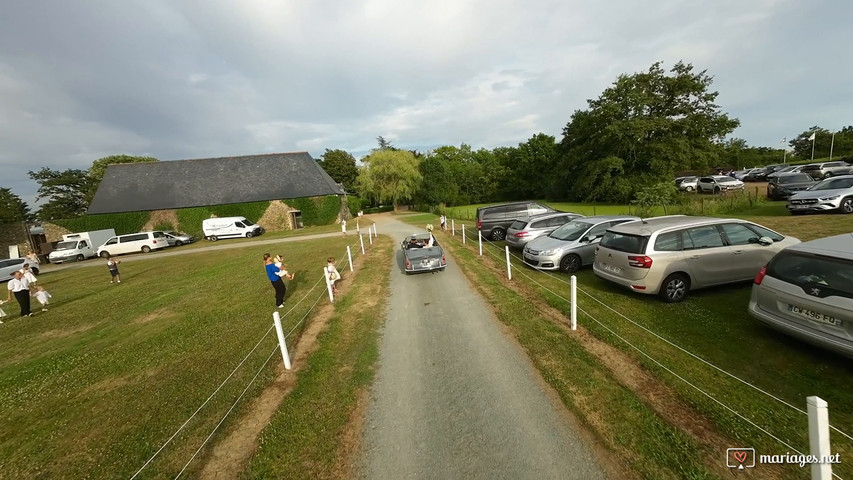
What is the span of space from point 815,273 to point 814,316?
0.59 m

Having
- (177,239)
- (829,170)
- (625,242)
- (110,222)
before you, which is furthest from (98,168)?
(829,170)

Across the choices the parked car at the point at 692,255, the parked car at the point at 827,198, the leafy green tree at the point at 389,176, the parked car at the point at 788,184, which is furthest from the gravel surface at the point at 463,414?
the leafy green tree at the point at 389,176

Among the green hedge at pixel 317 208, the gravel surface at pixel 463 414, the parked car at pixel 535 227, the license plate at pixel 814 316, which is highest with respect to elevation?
the green hedge at pixel 317 208

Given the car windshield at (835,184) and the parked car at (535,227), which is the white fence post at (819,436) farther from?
the car windshield at (835,184)

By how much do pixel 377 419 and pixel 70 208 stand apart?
79495 millimetres

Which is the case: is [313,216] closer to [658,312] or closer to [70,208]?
[658,312]

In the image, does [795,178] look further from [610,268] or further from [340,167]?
[340,167]

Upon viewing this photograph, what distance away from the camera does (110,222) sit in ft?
105

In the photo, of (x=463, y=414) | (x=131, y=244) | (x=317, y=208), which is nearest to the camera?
(x=463, y=414)

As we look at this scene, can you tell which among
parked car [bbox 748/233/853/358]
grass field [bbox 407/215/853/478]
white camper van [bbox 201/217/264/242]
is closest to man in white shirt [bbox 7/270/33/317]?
grass field [bbox 407/215/853/478]

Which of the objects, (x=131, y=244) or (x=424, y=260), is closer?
(x=424, y=260)

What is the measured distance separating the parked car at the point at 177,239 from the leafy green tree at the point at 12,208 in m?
36.0

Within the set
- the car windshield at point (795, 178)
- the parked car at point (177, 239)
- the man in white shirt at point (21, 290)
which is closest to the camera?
the man in white shirt at point (21, 290)

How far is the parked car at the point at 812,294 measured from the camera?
3838 millimetres
